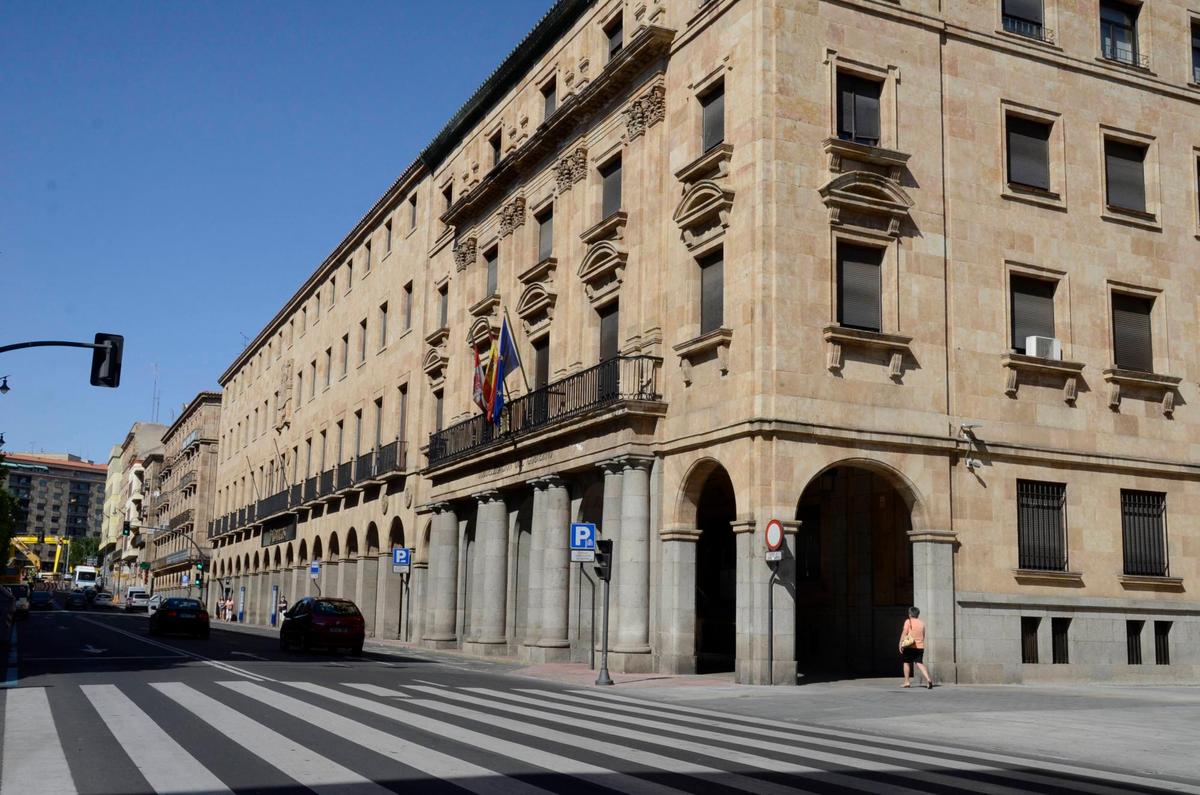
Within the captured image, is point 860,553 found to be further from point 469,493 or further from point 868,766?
point 868,766

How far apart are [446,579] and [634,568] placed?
1361cm

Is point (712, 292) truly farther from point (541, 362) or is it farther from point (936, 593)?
point (541, 362)

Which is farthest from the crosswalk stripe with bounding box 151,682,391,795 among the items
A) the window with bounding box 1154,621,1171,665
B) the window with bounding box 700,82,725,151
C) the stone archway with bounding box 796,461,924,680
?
the window with bounding box 1154,621,1171,665

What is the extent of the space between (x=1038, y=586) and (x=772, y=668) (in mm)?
6567

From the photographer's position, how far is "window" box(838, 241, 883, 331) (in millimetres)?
24266

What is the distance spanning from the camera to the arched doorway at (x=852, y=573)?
25484 mm

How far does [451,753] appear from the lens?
35.2 feet

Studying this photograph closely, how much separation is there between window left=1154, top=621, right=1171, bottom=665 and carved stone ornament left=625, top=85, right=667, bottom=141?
16.0 meters

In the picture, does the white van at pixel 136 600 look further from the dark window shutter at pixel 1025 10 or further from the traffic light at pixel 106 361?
the dark window shutter at pixel 1025 10

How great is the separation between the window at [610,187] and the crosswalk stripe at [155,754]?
18.7 meters

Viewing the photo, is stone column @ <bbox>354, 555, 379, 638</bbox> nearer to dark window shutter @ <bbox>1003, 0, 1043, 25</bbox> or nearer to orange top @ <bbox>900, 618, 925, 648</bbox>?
orange top @ <bbox>900, 618, 925, 648</bbox>

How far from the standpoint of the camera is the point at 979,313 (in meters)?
25.3

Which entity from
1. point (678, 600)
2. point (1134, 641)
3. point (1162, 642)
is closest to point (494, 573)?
point (678, 600)

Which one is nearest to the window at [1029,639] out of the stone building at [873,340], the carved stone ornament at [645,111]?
the stone building at [873,340]
